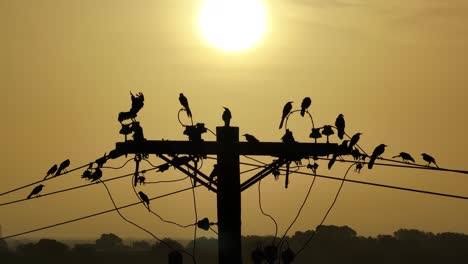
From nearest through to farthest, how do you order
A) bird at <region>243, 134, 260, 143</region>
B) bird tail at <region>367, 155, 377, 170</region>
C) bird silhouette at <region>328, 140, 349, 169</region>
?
bird at <region>243, 134, 260, 143</region> < bird silhouette at <region>328, 140, 349, 169</region> < bird tail at <region>367, 155, 377, 170</region>

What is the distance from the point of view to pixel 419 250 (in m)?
198

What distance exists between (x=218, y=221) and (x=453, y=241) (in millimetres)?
180685

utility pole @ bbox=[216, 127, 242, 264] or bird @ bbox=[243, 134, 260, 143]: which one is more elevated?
bird @ bbox=[243, 134, 260, 143]

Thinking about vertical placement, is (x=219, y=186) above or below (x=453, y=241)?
below

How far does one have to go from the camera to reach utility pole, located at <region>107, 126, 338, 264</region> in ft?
58.0

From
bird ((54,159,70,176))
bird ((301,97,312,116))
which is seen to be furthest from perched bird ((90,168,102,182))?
bird ((301,97,312,116))

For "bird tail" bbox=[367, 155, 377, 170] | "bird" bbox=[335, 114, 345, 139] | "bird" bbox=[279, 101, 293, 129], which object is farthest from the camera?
"bird" bbox=[279, 101, 293, 129]

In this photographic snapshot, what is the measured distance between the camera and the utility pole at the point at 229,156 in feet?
58.0

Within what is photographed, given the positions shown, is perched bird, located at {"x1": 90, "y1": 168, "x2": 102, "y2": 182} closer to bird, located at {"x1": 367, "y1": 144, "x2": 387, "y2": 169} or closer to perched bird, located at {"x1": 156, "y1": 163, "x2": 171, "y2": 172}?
perched bird, located at {"x1": 156, "y1": 163, "x2": 171, "y2": 172}

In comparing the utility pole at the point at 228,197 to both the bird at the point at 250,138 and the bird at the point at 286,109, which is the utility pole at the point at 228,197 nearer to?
the bird at the point at 250,138

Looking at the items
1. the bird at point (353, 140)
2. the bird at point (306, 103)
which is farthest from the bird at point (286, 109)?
the bird at point (353, 140)

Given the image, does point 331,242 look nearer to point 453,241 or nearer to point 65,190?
point 453,241

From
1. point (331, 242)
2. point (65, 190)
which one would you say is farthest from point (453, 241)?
point (65, 190)

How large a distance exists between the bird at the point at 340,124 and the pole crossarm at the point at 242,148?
1.29m
